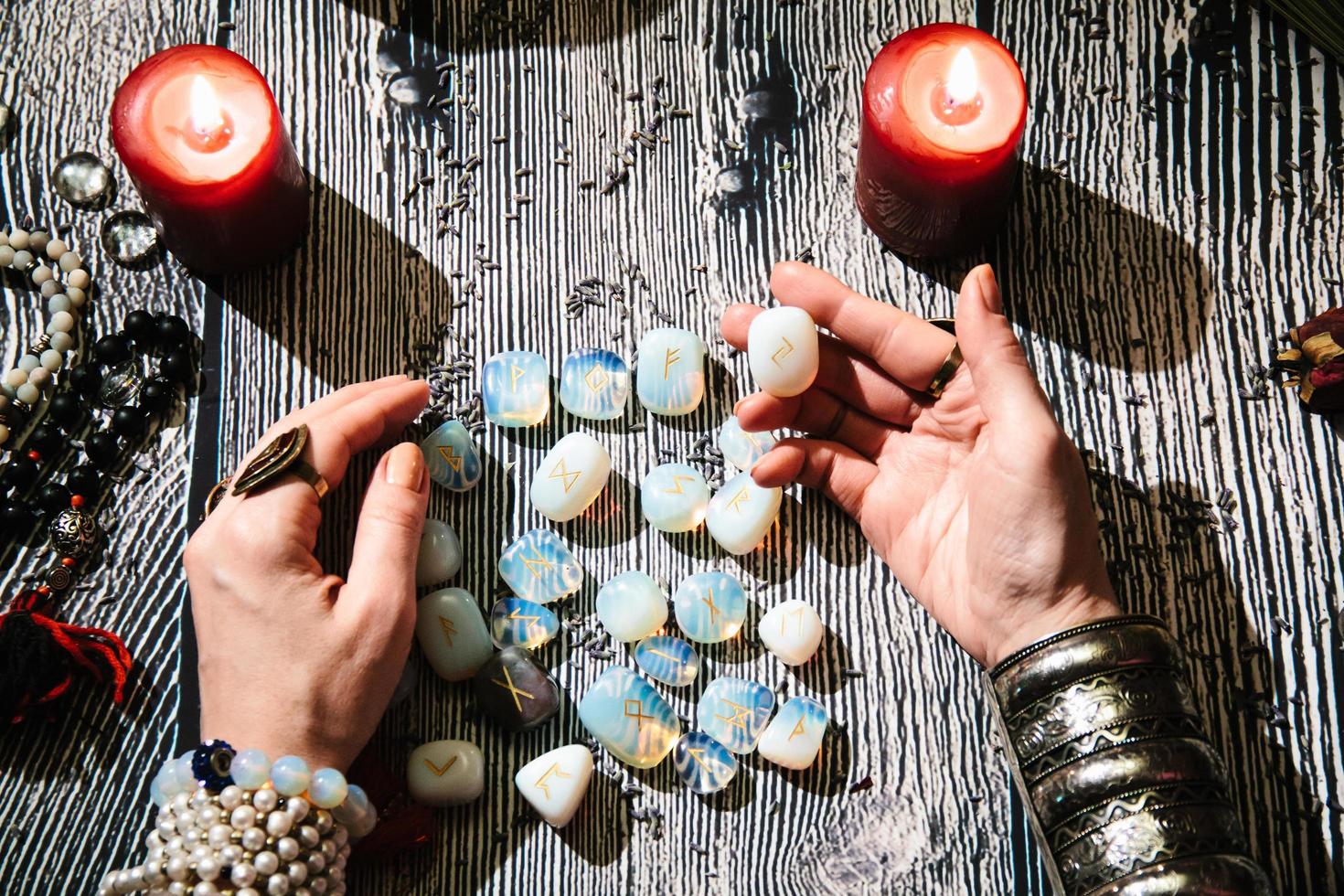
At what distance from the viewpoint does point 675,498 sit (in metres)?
0.99

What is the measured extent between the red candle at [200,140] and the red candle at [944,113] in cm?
56

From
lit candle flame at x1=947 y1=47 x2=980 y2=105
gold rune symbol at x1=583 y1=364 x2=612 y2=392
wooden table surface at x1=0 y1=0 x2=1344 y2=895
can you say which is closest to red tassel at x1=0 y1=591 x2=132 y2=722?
wooden table surface at x1=0 y1=0 x2=1344 y2=895

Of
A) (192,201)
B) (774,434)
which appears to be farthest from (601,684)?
(192,201)

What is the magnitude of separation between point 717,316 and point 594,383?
0.48 feet

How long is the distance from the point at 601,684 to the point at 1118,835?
43 centimetres

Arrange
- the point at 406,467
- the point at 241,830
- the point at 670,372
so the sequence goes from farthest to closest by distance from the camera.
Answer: the point at 670,372
the point at 406,467
the point at 241,830

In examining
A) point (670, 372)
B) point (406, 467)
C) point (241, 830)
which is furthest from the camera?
→ point (670, 372)

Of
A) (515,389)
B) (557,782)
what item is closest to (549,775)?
(557,782)

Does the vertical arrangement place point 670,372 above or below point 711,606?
above

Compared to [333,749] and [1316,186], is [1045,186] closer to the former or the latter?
[1316,186]

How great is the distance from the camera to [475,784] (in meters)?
0.94

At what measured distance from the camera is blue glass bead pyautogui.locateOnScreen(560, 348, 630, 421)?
3.34ft

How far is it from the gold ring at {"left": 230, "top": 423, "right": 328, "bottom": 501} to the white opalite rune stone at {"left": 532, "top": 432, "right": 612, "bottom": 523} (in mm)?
196

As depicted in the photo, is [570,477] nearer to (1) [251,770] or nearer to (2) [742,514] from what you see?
(2) [742,514]
